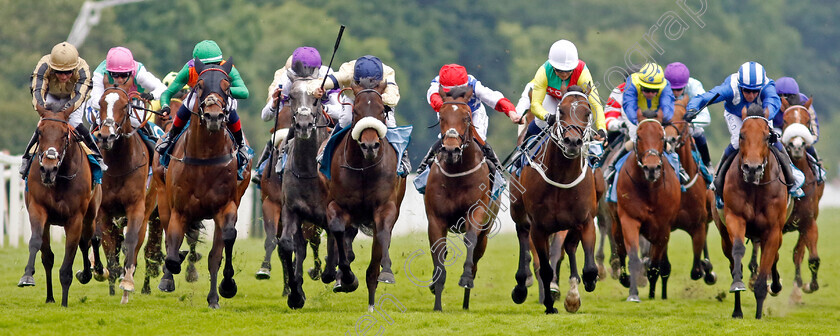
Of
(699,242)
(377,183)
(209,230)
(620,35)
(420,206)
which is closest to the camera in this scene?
(377,183)

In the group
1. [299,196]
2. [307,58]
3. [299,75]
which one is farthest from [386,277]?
[307,58]

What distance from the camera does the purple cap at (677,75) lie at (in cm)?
1532

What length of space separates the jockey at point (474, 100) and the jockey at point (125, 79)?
281 cm

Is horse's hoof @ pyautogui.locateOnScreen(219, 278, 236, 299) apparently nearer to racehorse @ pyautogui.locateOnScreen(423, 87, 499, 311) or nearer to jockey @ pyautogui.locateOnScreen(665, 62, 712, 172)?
racehorse @ pyautogui.locateOnScreen(423, 87, 499, 311)

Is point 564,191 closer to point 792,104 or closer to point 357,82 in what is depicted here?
point 357,82

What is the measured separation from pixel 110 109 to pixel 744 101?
20.0ft

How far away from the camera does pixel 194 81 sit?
1312 centimetres

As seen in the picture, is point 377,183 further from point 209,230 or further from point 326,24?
point 326,24

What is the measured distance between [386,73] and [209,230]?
9471mm

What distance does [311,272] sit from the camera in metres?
14.5

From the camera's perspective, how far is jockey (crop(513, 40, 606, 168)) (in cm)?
1215

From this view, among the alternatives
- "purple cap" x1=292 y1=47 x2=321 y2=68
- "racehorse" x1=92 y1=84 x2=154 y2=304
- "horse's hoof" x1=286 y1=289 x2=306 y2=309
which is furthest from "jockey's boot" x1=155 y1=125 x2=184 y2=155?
"horse's hoof" x1=286 y1=289 x2=306 y2=309

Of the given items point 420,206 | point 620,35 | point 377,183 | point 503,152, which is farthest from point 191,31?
point 377,183

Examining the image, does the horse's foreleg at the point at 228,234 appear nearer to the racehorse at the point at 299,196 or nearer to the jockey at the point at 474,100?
the racehorse at the point at 299,196
